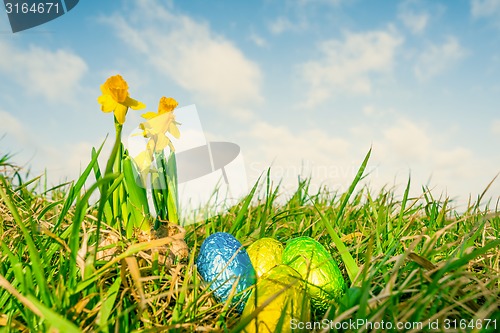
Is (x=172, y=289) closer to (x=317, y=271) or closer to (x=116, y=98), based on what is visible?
(x=317, y=271)

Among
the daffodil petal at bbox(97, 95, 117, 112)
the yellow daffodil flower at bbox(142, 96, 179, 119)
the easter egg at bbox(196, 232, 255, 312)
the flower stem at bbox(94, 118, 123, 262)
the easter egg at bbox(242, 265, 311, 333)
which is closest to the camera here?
the flower stem at bbox(94, 118, 123, 262)

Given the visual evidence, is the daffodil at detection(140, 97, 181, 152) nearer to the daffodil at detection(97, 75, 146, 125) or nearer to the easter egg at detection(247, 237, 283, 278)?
the daffodil at detection(97, 75, 146, 125)

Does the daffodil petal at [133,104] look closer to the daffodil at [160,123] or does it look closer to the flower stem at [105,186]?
the daffodil at [160,123]

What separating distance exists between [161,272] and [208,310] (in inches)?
9.4

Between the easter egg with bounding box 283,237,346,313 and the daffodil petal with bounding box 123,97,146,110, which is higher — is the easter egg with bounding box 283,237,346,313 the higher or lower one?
the lower one

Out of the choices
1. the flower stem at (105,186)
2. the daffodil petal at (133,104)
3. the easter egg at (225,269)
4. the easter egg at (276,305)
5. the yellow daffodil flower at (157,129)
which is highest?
the daffodil petal at (133,104)

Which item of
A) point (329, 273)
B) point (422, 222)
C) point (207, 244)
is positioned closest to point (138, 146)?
point (207, 244)

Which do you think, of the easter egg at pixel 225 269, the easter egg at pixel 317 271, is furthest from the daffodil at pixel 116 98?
the easter egg at pixel 317 271

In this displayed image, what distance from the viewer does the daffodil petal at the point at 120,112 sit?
1696 mm

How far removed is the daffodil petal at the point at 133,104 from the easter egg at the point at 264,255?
0.73m

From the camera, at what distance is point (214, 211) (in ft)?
9.07

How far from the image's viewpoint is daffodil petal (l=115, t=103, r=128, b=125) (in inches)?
66.8

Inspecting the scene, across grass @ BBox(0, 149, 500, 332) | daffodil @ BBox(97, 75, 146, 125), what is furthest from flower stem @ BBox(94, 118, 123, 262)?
daffodil @ BBox(97, 75, 146, 125)

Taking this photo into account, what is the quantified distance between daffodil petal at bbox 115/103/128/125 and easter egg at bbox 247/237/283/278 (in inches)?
28.8
